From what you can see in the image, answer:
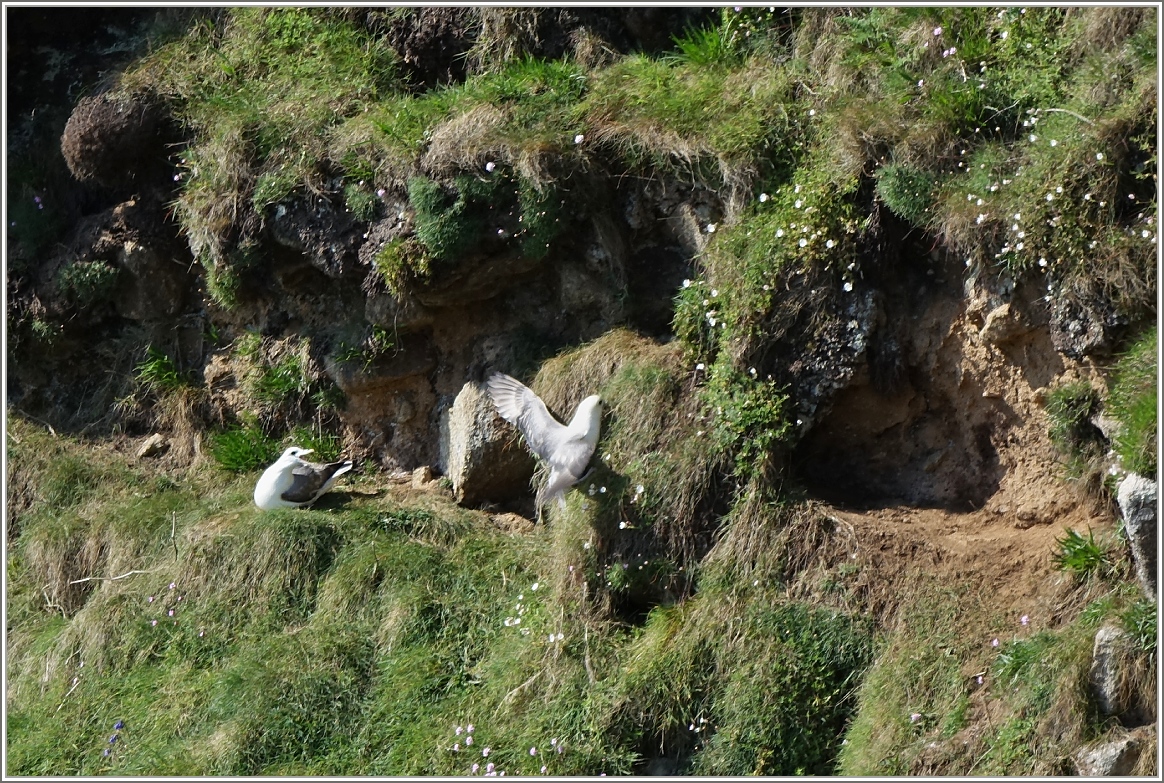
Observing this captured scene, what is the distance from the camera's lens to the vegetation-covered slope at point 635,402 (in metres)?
5.96

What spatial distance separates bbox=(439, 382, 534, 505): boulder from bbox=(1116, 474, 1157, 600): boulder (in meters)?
3.31

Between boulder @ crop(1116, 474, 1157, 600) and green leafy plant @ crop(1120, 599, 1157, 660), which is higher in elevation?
boulder @ crop(1116, 474, 1157, 600)

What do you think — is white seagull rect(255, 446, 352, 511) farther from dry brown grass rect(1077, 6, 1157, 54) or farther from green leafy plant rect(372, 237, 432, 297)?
dry brown grass rect(1077, 6, 1157, 54)

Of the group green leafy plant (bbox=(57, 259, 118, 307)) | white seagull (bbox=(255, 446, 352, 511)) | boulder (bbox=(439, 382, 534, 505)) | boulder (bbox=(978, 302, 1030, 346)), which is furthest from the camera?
green leafy plant (bbox=(57, 259, 118, 307))

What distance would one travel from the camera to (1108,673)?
5324 mm

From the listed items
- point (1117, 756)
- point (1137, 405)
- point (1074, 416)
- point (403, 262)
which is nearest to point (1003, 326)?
point (1074, 416)

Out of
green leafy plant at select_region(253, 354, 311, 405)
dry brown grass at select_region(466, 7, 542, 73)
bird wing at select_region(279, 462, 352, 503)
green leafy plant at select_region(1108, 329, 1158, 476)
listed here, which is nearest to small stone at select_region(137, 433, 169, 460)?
green leafy plant at select_region(253, 354, 311, 405)

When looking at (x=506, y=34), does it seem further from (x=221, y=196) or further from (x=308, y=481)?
(x=308, y=481)

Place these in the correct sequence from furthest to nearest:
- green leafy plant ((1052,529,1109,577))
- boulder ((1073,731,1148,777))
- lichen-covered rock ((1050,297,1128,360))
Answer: lichen-covered rock ((1050,297,1128,360))
green leafy plant ((1052,529,1109,577))
boulder ((1073,731,1148,777))

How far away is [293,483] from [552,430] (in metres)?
1.79

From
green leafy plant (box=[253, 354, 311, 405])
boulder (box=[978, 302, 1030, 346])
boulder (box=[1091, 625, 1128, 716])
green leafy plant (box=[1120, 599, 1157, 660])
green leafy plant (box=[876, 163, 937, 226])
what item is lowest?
boulder (box=[1091, 625, 1128, 716])

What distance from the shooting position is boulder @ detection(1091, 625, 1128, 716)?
209 inches

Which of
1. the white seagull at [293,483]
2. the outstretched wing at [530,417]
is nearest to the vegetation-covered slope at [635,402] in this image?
the white seagull at [293,483]

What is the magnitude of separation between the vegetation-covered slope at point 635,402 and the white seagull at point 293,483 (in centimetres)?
13
